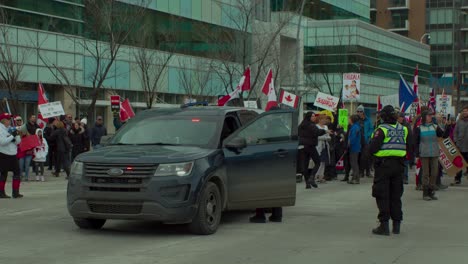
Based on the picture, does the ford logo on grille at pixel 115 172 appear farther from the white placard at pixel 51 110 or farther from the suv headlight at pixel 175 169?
the white placard at pixel 51 110

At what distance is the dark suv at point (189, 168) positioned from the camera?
9.16 m

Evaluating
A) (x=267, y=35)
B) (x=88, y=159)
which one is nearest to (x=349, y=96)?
(x=267, y=35)

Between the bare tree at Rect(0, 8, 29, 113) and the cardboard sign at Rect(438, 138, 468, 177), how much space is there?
16293mm

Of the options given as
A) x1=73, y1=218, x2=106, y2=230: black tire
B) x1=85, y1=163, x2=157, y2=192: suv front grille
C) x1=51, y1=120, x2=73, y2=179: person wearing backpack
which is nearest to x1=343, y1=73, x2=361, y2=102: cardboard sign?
x1=51, y1=120, x2=73, y2=179: person wearing backpack

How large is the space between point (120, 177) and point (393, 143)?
4.01 meters

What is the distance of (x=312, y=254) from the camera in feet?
27.5

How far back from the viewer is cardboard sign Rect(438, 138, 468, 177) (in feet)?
56.7

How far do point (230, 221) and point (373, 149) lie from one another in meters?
2.72

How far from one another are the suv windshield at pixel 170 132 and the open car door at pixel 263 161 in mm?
378

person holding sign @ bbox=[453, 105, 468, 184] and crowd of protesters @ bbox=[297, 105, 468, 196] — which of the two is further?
person holding sign @ bbox=[453, 105, 468, 184]

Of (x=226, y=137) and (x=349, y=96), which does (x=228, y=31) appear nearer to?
(x=349, y=96)

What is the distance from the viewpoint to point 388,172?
9.85m

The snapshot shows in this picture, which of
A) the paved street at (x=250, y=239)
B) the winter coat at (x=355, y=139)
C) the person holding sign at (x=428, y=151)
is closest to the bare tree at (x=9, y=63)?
the winter coat at (x=355, y=139)

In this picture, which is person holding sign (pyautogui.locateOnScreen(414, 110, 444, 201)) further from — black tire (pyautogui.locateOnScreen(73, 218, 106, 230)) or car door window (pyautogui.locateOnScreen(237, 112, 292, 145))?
black tire (pyautogui.locateOnScreen(73, 218, 106, 230))
